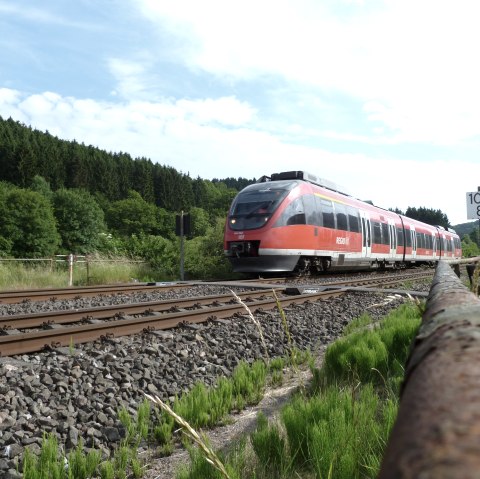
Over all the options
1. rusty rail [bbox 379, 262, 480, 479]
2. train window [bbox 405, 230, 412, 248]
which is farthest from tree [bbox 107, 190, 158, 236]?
rusty rail [bbox 379, 262, 480, 479]

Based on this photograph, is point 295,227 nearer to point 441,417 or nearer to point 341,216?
point 341,216

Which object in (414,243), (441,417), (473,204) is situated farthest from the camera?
(414,243)

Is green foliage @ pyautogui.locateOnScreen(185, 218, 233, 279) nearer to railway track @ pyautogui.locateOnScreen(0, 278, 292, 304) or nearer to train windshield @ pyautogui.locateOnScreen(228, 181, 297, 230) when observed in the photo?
train windshield @ pyautogui.locateOnScreen(228, 181, 297, 230)

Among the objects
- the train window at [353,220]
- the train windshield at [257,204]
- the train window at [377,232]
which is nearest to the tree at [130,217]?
the train window at [377,232]

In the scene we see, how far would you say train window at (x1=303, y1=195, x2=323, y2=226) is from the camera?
16.2 m

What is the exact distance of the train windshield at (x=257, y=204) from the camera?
51.4 ft

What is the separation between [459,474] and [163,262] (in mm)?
22970

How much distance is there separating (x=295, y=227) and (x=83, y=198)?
77.8 metres

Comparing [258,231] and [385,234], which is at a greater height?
[385,234]

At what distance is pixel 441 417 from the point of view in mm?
495

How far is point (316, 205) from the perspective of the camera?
A: 16828 mm

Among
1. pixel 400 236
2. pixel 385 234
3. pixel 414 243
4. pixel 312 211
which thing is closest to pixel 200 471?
pixel 312 211

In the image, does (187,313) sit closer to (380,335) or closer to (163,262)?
(380,335)

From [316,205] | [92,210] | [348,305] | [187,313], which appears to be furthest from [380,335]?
[92,210]
